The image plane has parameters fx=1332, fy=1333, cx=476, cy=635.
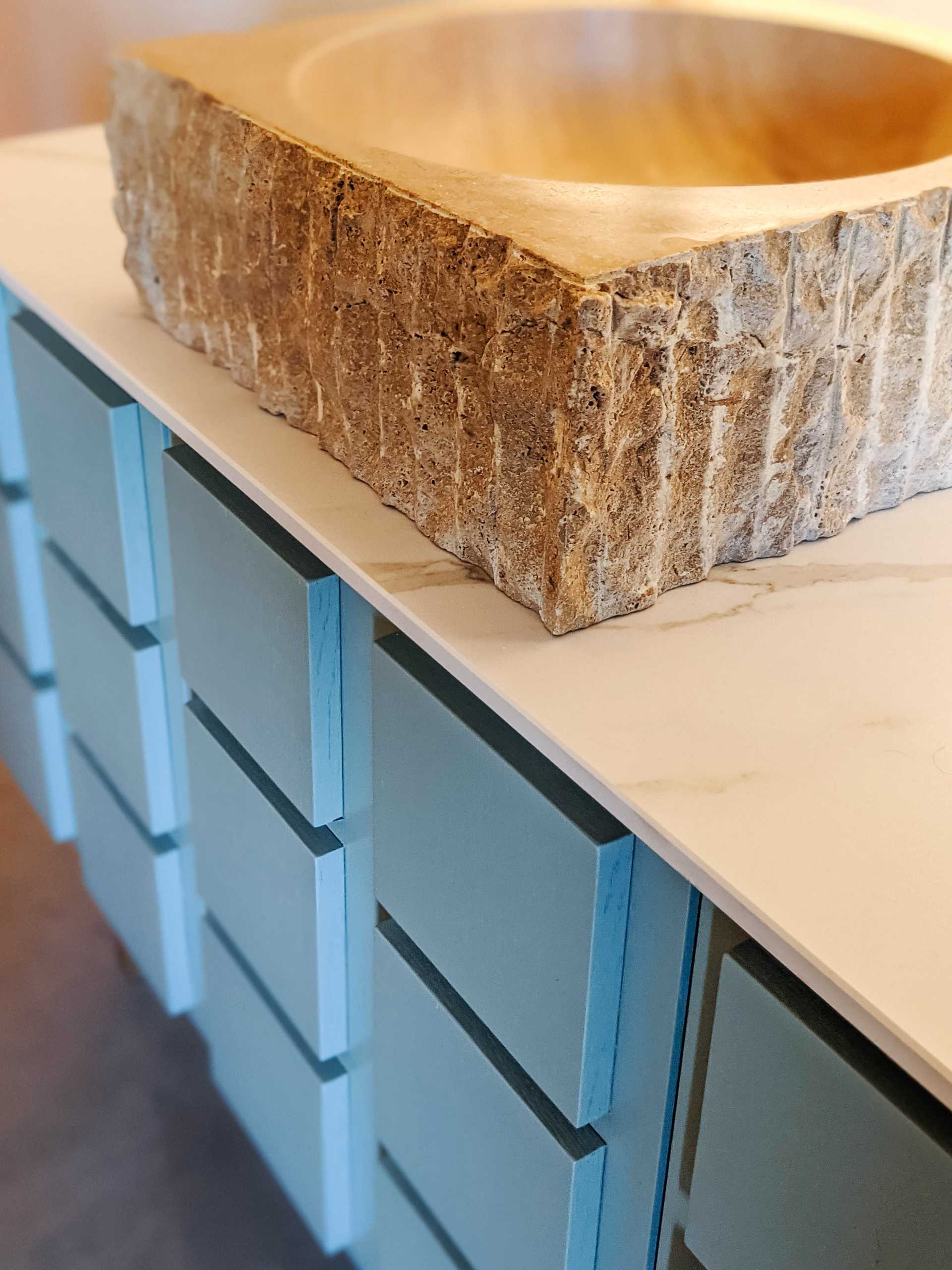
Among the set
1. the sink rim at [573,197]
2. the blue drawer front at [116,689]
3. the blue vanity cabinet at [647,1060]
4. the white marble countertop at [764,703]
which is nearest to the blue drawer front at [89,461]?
the blue drawer front at [116,689]

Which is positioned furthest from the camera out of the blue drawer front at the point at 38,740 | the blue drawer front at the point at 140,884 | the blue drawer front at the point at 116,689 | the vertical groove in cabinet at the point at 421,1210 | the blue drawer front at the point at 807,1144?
the blue drawer front at the point at 38,740

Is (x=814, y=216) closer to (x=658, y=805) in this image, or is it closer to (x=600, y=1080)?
(x=658, y=805)

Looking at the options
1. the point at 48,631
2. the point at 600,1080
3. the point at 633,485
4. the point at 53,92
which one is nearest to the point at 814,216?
the point at 633,485

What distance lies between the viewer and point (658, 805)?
1.77 ft

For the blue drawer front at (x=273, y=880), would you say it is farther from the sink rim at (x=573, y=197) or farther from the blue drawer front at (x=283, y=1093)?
the sink rim at (x=573, y=197)

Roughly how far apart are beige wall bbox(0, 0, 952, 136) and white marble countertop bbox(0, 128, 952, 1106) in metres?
0.79

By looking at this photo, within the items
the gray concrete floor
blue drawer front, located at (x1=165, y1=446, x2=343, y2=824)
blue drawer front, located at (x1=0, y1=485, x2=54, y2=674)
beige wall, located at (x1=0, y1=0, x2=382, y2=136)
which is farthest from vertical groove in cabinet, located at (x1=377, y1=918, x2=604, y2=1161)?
beige wall, located at (x1=0, y1=0, x2=382, y2=136)

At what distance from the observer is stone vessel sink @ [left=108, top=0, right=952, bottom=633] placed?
24.0 inches

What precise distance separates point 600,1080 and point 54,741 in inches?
36.9

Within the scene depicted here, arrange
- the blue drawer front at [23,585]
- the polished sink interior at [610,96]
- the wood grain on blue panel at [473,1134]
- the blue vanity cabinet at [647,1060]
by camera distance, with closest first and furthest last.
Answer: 1. the blue vanity cabinet at [647,1060]
2. the wood grain on blue panel at [473,1134]
3. the polished sink interior at [610,96]
4. the blue drawer front at [23,585]

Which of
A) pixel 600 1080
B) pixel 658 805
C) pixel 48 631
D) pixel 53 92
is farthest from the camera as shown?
pixel 53 92

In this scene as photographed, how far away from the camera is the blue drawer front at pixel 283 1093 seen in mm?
985

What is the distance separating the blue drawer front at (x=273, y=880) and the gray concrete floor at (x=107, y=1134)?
1.08 feet

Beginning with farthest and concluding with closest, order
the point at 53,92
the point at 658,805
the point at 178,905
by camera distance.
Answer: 1. the point at 53,92
2. the point at 178,905
3. the point at 658,805
